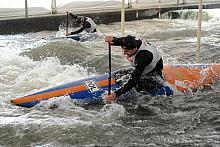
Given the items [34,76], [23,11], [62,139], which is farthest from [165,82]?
[23,11]

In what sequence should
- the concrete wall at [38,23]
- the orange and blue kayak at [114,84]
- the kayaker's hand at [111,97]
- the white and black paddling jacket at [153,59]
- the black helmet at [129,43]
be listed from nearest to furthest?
the black helmet at [129,43], the kayaker's hand at [111,97], the white and black paddling jacket at [153,59], the orange and blue kayak at [114,84], the concrete wall at [38,23]

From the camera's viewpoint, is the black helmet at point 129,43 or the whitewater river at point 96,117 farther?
the black helmet at point 129,43

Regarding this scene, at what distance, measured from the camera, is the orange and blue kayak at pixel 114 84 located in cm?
537

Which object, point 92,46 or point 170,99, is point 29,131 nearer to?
point 170,99

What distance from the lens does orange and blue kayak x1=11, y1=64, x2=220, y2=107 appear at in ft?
17.6

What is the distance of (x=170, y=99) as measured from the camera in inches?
223

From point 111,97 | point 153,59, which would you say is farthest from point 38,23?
point 111,97

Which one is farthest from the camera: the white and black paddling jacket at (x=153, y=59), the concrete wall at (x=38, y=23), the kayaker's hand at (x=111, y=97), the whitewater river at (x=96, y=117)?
the concrete wall at (x=38, y=23)

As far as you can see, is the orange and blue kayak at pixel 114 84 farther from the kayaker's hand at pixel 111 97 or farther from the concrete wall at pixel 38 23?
the concrete wall at pixel 38 23

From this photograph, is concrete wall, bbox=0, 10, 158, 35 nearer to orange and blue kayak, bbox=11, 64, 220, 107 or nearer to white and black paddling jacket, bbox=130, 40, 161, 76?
orange and blue kayak, bbox=11, 64, 220, 107

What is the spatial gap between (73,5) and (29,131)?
11.3 meters

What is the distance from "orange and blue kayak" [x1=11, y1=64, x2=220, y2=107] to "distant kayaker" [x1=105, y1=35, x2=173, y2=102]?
0.43 feet

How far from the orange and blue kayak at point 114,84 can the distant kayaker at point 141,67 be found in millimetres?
131

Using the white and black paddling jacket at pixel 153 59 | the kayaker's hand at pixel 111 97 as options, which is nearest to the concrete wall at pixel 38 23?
the white and black paddling jacket at pixel 153 59
